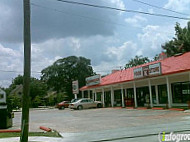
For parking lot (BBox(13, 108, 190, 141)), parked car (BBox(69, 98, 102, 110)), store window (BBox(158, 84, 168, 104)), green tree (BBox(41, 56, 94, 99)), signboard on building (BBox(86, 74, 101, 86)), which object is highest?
green tree (BBox(41, 56, 94, 99))

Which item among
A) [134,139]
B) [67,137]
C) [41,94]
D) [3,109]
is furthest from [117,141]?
[41,94]

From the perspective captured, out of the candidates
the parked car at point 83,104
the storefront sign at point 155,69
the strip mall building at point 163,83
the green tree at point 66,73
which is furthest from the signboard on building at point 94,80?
the green tree at point 66,73

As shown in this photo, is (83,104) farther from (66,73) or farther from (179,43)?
(66,73)

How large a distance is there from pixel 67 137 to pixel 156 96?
1974 centimetres

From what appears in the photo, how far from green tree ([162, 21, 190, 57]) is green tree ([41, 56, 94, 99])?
27679 millimetres

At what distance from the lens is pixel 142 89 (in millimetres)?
31062

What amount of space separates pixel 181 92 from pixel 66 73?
4616cm

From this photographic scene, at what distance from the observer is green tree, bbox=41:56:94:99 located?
67.4 meters

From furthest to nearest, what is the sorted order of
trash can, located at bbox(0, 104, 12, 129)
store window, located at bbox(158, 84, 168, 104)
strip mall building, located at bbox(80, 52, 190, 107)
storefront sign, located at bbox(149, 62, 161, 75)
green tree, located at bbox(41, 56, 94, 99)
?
green tree, located at bbox(41, 56, 94, 99) → store window, located at bbox(158, 84, 168, 104) → storefront sign, located at bbox(149, 62, 161, 75) → strip mall building, located at bbox(80, 52, 190, 107) → trash can, located at bbox(0, 104, 12, 129)

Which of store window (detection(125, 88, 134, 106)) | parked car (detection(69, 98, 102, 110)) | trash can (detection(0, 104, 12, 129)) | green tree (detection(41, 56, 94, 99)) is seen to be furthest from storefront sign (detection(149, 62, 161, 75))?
green tree (detection(41, 56, 94, 99))

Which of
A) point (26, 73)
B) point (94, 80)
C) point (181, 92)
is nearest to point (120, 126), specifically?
point (26, 73)

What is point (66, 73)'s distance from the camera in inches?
2670

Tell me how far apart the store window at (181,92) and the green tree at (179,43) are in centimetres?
1696

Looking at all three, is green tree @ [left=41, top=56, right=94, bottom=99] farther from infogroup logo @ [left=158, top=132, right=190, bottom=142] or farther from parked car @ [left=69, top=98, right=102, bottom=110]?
infogroup logo @ [left=158, top=132, right=190, bottom=142]
